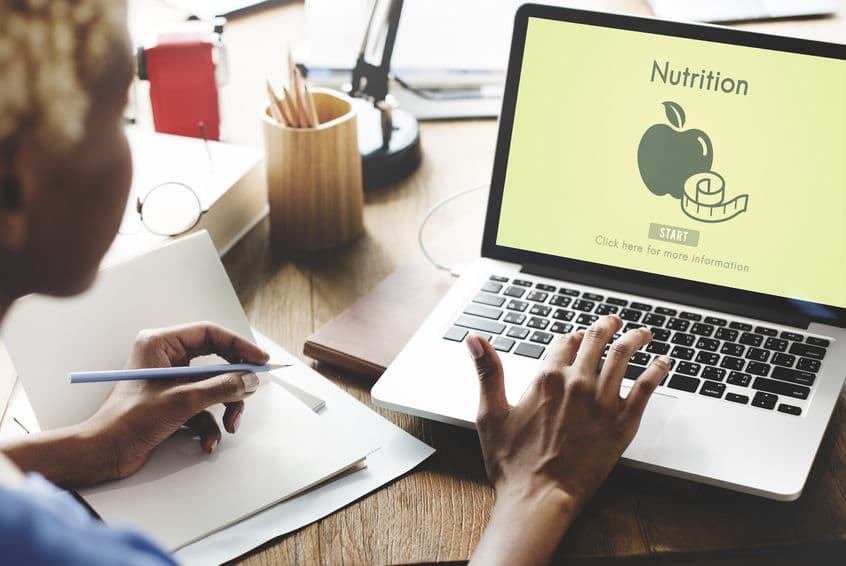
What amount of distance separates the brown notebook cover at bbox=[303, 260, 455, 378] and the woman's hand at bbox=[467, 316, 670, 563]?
0.59ft

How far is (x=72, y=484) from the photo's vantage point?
77 cm

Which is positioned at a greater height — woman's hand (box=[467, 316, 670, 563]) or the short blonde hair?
the short blonde hair

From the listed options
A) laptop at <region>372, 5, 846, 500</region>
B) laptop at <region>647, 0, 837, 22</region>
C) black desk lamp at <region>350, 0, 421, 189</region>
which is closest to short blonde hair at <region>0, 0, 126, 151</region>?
laptop at <region>372, 5, 846, 500</region>

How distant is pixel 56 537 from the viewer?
42 cm

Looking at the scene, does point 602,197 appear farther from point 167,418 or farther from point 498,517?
point 167,418

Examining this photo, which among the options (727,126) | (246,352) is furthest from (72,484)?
(727,126)

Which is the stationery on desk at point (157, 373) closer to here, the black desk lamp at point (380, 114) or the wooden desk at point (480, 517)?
the wooden desk at point (480, 517)

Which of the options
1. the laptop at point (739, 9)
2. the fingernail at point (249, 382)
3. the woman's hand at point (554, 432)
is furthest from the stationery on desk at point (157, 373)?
the laptop at point (739, 9)

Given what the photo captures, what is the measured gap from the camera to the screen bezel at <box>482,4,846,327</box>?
0.90 m

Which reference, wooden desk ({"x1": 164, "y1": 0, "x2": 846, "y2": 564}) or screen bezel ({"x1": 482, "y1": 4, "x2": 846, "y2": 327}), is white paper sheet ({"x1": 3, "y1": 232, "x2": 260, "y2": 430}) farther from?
screen bezel ({"x1": 482, "y1": 4, "x2": 846, "y2": 327})

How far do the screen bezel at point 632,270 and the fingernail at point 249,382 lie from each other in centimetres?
33

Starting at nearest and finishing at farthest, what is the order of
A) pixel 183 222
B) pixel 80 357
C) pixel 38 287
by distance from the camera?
pixel 38 287 → pixel 80 357 → pixel 183 222

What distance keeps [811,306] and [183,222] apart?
0.74 m

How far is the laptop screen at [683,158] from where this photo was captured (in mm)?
901
